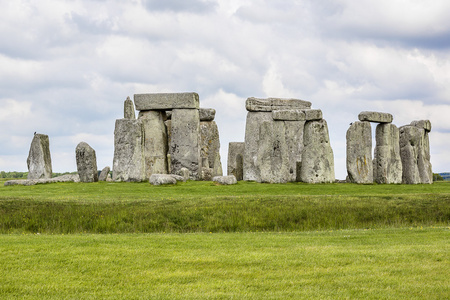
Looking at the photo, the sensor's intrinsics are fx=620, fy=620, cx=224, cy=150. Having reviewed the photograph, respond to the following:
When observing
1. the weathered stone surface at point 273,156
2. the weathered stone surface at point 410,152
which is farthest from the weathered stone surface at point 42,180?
the weathered stone surface at point 410,152

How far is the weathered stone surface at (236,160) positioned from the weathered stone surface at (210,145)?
1005mm

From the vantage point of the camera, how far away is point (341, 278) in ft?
30.6

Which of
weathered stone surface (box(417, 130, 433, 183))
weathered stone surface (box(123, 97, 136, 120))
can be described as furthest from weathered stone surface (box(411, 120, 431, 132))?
weathered stone surface (box(123, 97, 136, 120))

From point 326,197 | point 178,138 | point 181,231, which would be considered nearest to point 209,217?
point 181,231

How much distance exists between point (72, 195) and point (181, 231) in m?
8.01

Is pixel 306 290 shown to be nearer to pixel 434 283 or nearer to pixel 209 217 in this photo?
pixel 434 283

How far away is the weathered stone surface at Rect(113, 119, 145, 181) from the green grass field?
742cm

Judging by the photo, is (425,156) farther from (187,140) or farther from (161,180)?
(161,180)

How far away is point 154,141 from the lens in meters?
32.2

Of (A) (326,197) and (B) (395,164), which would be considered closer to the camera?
(A) (326,197)

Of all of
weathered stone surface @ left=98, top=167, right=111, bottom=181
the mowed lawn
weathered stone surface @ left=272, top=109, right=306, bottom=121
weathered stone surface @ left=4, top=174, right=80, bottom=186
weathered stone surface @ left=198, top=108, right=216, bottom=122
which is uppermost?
weathered stone surface @ left=198, top=108, right=216, bottom=122

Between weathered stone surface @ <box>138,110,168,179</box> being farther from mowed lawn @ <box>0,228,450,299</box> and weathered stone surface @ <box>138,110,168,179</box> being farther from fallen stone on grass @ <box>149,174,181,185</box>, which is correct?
mowed lawn @ <box>0,228,450,299</box>

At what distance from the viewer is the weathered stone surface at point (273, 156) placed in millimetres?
27906

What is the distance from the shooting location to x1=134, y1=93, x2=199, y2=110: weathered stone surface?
31.6m
